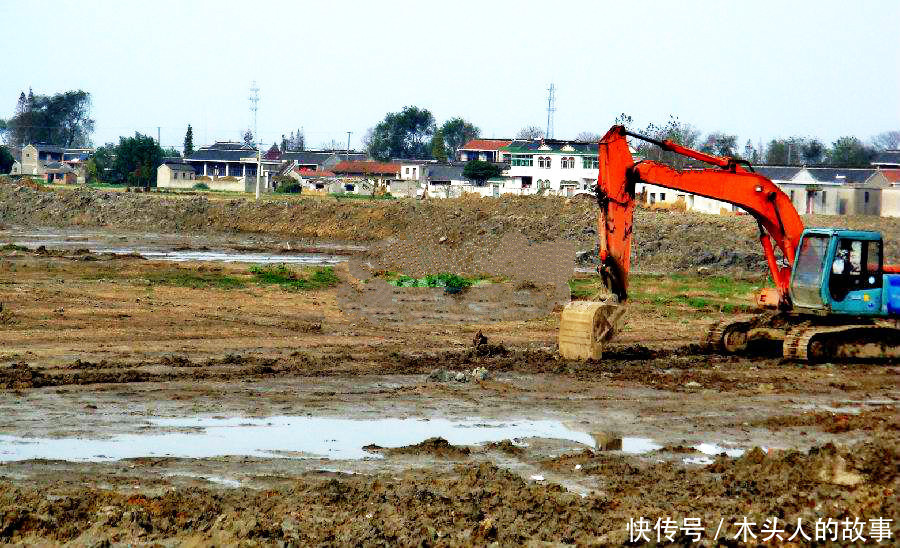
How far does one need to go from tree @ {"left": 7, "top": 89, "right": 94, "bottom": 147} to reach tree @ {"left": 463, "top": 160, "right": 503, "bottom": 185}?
90800 millimetres

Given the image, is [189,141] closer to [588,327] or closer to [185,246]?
[185,246]

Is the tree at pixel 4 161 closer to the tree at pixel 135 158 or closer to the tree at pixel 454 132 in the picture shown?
the tree at pixel 135 158

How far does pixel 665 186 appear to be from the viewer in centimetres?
1881

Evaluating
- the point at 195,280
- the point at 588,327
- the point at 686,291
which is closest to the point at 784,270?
the point at 588,327

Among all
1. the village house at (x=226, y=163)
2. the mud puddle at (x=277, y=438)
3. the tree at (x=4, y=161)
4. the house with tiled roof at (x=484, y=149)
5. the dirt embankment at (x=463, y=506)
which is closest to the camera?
the dirt embankment at (x=463, y=506)

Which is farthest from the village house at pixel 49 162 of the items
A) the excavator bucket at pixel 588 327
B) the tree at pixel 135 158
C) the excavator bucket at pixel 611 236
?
the excavator bucket at pixel 611 236

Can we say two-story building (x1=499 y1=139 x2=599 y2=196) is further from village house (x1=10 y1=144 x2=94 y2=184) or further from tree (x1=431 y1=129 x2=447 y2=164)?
village house (x1=10 y1=144 x2=94 y2=184)

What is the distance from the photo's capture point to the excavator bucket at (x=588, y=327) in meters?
18.4

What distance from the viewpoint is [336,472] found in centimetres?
1134

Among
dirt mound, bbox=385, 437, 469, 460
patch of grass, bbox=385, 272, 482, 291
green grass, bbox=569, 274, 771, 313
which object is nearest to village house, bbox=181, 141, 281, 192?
green grass, bbox=569, 274, 771, 313

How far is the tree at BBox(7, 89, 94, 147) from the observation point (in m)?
165

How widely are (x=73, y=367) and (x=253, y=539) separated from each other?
9.61 meters

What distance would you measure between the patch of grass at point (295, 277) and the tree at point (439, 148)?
98.4 m

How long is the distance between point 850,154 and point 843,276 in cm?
9236
